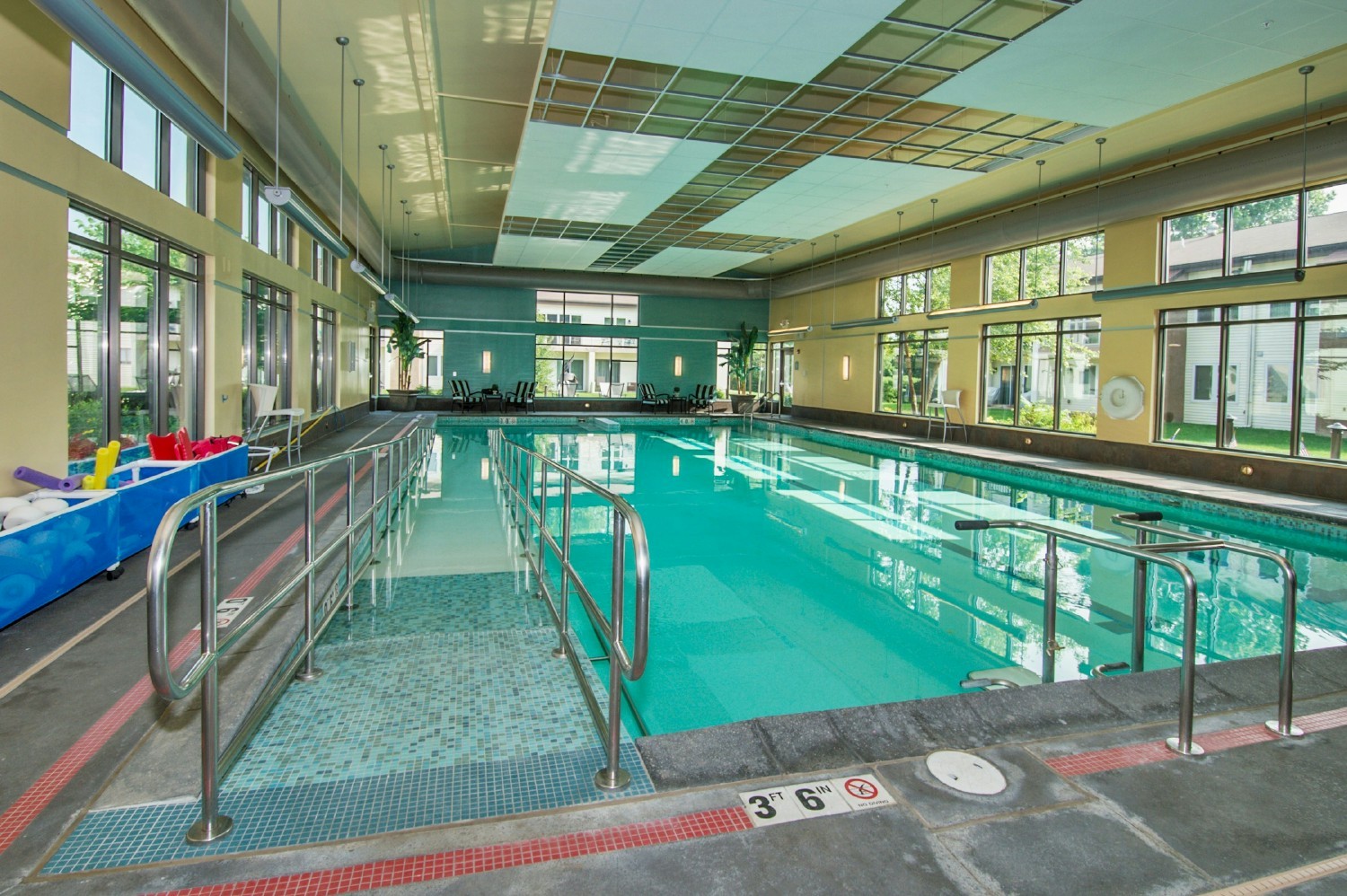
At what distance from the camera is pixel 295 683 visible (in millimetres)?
2732

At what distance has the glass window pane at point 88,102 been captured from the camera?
4.88 meters

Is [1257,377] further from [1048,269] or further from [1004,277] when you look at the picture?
[1004,277]

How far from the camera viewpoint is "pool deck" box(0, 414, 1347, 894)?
1.60 metres

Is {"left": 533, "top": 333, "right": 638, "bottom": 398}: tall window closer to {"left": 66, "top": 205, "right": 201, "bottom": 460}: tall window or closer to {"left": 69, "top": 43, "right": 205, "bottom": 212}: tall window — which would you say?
{"left": 66, "top": 205, "right": 201, "bottom": 460}: tall window

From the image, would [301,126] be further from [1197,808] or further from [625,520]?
[1197,808]

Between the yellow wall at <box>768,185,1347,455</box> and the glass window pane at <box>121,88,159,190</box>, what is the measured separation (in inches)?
448

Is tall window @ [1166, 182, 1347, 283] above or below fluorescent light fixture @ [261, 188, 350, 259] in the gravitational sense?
above

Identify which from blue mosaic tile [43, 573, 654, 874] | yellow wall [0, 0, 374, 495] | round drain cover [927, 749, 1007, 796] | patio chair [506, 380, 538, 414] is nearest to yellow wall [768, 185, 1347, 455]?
patio chair [506, 380, 538, 414]

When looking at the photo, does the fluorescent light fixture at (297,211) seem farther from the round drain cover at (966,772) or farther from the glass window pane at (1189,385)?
the glass window pane at (1189,385)

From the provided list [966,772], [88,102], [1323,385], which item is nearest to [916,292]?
[1323,385]

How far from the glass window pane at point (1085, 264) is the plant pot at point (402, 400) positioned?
1563 centimetres

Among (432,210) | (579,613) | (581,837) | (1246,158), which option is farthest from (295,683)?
(432,210)

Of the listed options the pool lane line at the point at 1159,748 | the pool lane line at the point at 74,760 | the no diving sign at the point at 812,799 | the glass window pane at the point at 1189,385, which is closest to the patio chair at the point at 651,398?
the glass window pane at the point at 1189,385

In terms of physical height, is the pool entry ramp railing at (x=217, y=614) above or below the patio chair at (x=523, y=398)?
below
